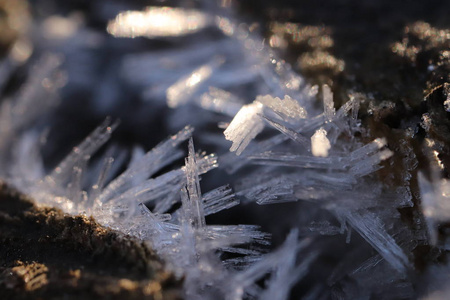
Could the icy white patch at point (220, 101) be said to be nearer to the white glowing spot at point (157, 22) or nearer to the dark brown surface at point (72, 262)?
the white glowing spot at point (157, 22)

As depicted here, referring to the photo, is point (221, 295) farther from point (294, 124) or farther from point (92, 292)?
point (294, 124)

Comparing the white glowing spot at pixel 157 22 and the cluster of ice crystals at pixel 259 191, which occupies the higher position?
the white glowing spot at pixel 157 22

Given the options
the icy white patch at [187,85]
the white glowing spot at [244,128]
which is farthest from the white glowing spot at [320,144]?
the icy white patch at [187,85]

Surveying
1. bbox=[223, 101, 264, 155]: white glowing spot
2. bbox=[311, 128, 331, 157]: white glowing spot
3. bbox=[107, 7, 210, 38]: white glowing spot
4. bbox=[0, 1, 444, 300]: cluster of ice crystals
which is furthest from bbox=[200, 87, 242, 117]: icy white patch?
bbox=[107, 7, 210, 38]: white glowing spot

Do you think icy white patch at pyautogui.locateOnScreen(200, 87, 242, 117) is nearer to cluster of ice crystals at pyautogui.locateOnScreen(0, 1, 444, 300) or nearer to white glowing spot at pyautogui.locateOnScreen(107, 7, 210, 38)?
cluster of ice crystals at pyautogui.locateOnScreen(0, 1, 444, 300)

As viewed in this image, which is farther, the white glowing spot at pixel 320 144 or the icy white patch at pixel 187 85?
the icy white patch at pixel 187 85

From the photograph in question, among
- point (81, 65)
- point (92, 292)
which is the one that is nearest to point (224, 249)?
point (92, 292)
